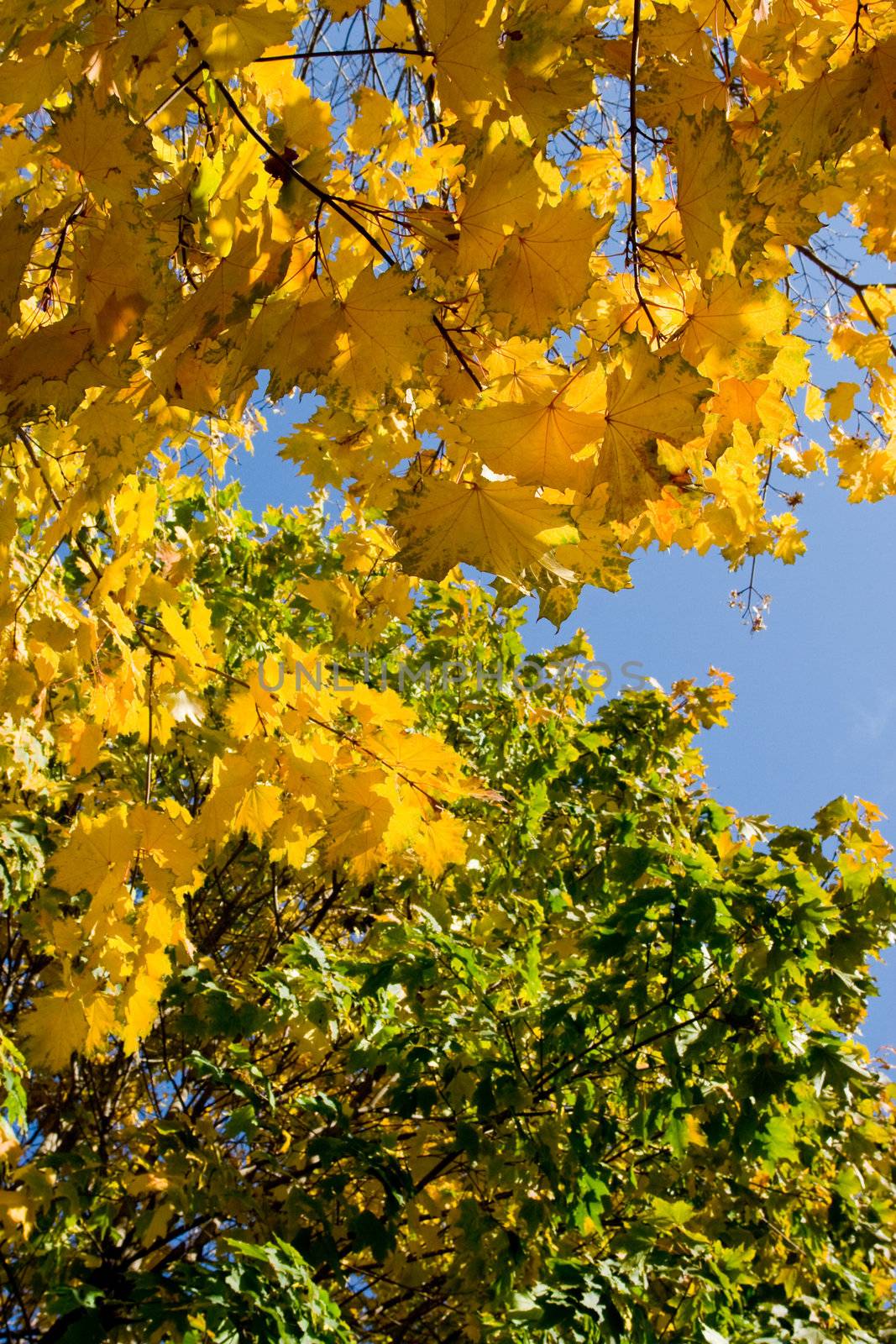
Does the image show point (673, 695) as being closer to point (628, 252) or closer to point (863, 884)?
point (863, 884)

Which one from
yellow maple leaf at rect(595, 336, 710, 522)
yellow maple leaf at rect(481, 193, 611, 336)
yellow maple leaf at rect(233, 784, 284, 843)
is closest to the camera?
yellow maple leaf at rect(595, 336, 710, 522)

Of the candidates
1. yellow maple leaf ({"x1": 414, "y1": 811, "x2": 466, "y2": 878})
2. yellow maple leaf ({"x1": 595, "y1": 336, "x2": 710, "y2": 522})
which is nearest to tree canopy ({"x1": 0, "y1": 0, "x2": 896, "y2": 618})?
yellow maple leaf ({"x1": 595, "y1": 336, "x2": 710, "y2": 522})

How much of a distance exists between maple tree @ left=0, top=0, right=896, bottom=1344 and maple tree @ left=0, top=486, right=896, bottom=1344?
2 cm

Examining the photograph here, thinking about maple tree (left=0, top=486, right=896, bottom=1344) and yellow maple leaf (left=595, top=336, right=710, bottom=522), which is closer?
yellow maple leaf (left=595, top=336, right=710, bottom=522)

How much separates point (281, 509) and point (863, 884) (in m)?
4.57

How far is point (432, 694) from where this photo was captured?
16.1 ft

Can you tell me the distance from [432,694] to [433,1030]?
97.1 inches

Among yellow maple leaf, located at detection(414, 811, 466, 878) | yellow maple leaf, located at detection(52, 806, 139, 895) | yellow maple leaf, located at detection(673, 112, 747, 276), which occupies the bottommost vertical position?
yellow maple leaf, located at detection(52, 806, 139, 895)

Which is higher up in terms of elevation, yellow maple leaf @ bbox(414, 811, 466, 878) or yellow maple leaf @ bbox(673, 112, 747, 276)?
yellow maple leaf @ bbox(673, 112, 747, 276)

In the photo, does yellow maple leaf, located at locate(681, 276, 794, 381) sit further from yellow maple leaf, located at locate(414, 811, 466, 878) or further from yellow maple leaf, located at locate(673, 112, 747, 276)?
yellow maple leaf, located at locate(414, 811, 466, 878)

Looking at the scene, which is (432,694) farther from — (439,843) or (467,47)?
(467,47)

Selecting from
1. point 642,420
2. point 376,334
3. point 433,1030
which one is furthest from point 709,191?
point 433,1030

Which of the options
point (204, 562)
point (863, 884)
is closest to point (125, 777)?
point (204, 562)

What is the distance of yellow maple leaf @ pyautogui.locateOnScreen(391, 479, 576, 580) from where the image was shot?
91 cm
